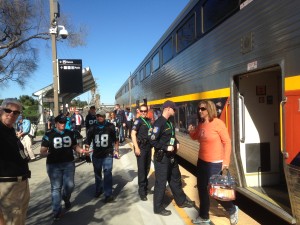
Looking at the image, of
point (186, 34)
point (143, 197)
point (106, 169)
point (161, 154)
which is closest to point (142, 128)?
point (106, 169)

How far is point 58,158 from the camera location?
5215mm

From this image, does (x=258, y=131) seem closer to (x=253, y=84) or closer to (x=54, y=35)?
(x=253, y=84)

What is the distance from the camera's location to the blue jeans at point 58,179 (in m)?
5.16

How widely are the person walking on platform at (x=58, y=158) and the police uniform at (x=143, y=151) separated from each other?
1329 millimetres

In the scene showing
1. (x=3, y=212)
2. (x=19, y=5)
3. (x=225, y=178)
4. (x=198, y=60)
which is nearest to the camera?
(x=3, y=212)

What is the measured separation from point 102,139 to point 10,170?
2.76 m

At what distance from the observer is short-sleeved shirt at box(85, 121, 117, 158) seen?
610cm

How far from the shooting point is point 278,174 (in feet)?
17.9

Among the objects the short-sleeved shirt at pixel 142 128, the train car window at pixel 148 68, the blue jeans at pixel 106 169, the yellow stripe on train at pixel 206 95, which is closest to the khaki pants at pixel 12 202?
the blue jeans at pixel 106 169

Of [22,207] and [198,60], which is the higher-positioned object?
[198,60]

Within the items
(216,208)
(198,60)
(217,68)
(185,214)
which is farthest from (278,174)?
(198,60)

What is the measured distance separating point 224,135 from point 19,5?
21.3m

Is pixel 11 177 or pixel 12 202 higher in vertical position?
pixel 11 177

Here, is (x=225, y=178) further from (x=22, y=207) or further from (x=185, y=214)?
(x=22, y=207)
